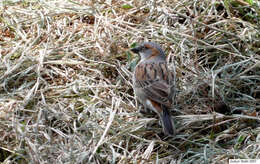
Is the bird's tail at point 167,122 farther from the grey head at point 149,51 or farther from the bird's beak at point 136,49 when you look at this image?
the bird's beak at point 136,49

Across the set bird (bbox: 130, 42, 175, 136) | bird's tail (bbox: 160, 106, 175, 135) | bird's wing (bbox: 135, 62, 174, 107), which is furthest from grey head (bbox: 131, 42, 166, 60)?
bird's tail (bbox: 160, 106, 175, 135)

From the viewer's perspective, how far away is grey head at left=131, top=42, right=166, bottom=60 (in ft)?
18.6

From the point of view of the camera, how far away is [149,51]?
571 cm

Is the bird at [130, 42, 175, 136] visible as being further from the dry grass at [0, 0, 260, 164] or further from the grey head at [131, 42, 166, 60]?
the dry grass at [0, 0, 260, 164]

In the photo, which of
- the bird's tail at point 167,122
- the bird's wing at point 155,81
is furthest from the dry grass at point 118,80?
the bird's wing at point 155,81

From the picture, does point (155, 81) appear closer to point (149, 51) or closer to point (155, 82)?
point (155, 82)

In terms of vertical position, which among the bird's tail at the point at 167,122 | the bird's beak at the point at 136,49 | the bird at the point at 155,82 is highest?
the bird's beak at the point at 136,49

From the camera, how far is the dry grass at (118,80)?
14.9 ft

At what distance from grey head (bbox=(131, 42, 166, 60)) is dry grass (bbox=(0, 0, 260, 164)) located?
165mm

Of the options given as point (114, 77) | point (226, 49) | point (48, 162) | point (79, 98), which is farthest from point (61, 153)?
point (226, 49)

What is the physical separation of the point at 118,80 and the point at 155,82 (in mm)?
527

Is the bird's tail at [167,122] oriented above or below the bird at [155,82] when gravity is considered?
below

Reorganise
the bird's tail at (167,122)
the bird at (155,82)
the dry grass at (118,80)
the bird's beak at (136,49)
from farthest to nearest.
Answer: the bird's beak at (136,49), the bird at (155,82), the bird's tail at (167,122), the dry grass at (118,80)

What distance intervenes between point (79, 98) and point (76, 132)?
643mm
